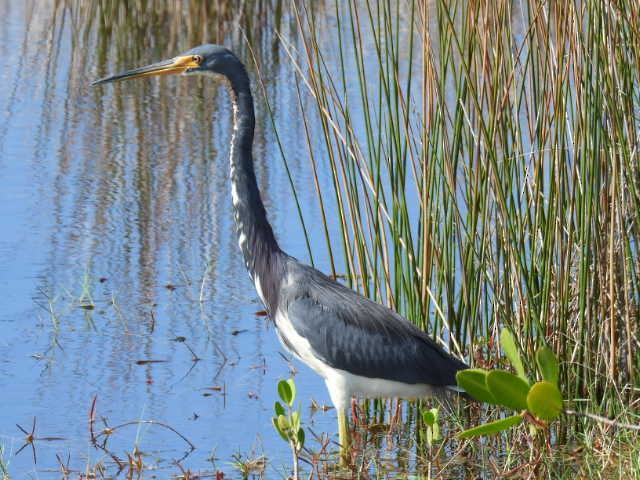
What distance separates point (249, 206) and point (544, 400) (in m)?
1.33

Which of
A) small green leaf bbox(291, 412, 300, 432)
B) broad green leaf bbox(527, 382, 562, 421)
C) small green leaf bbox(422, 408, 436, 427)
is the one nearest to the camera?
broad green leaf bbox(527, 382, 562, 421)

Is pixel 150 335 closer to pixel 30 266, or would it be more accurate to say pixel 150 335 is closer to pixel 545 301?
pixel 30 266

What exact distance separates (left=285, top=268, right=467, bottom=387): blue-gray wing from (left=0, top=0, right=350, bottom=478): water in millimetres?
443

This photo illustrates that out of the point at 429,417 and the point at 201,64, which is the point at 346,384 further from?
the point at 201,64

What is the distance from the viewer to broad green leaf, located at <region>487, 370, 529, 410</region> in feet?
10.3

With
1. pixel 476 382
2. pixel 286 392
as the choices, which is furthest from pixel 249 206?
pixel 476 382

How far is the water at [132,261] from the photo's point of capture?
4.34 meters

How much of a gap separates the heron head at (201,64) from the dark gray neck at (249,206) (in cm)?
4

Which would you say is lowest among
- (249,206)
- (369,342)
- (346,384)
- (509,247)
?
(346,384)

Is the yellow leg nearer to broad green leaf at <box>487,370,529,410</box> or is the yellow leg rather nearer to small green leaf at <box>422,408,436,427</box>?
small green leaf at <box>422,408,436,427</box>

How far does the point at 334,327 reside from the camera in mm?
3982

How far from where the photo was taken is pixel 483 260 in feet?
12.8

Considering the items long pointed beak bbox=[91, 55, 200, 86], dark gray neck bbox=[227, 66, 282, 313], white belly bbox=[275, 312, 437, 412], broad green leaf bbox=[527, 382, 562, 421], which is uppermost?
long pointed beak bbox=[91, 55, 200, 86]

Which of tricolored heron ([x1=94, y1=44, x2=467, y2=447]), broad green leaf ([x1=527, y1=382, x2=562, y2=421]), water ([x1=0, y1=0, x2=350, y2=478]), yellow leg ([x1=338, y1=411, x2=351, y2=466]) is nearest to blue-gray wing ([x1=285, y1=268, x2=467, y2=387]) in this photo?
tricolored heron ([x1=94, y1=44, x2=467, y2=447])
